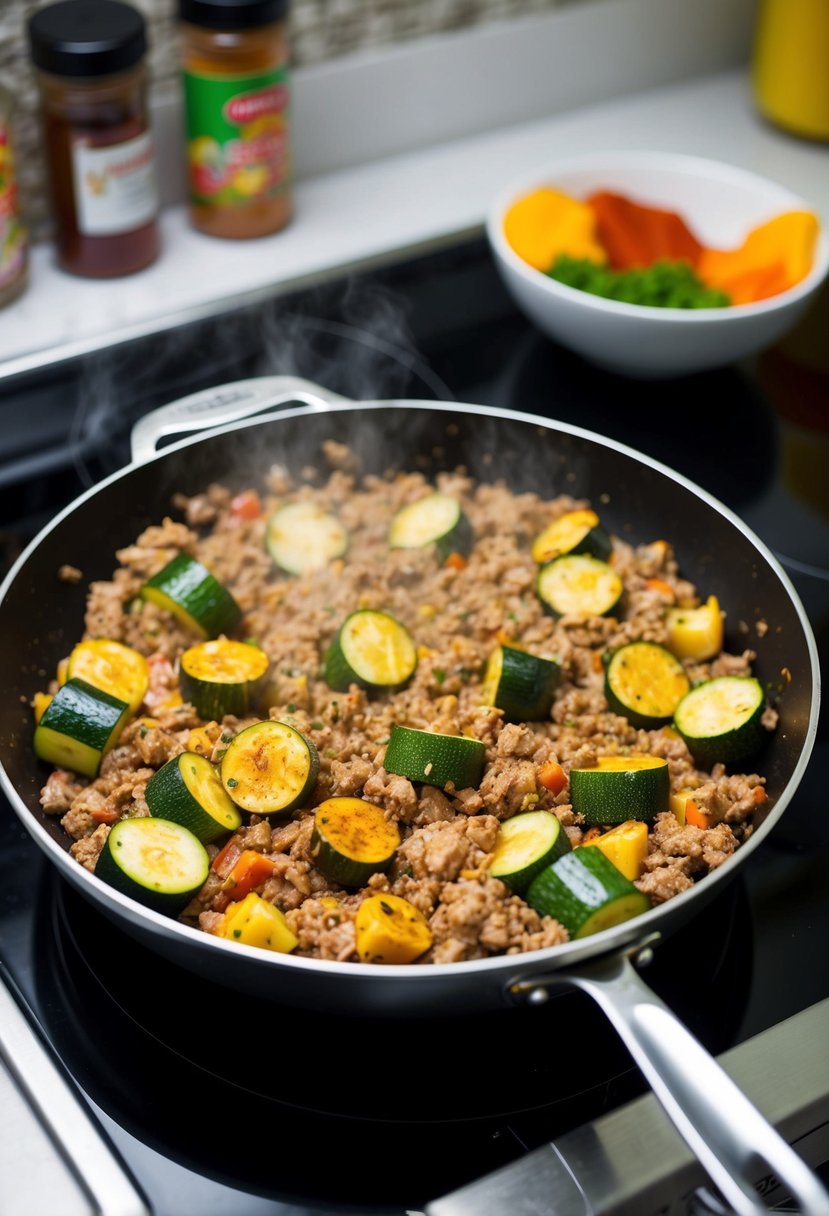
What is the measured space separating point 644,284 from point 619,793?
1.03m

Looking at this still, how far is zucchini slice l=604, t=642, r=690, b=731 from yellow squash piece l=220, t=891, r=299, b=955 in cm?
53

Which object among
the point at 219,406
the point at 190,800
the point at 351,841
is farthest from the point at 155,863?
the point at 219,406

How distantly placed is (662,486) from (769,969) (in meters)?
0.70

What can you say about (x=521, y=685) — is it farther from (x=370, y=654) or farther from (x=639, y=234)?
(x=639, y=234)

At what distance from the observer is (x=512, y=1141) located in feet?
3.91

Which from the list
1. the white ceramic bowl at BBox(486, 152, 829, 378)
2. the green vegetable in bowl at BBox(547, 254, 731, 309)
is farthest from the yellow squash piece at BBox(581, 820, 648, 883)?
the green vegetable in bowl at BBox(547, 254, 731, 309)

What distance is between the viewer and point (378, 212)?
7.96ft

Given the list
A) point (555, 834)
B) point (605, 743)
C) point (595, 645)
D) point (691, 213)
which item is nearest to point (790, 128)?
point (691, 213)

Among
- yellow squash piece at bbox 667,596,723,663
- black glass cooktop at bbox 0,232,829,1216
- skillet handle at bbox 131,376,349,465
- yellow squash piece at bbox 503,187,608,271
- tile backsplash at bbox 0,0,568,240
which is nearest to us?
black glass cooktop at bbox 0,232,829,1216

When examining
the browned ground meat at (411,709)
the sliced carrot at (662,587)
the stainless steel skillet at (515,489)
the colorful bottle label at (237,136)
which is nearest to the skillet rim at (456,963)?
the stainless steel skillet at (515,489)

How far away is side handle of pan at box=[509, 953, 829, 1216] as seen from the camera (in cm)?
93

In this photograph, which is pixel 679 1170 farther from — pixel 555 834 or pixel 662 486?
pixel 662 486

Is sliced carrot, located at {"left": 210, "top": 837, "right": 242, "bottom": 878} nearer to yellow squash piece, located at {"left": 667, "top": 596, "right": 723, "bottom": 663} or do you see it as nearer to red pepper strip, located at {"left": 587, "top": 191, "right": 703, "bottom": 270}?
yellow squash piece, located at {"left": 667, "top": 596, "right": 723, "bottom": 663}

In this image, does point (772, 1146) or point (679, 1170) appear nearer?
point (772, 1146)
